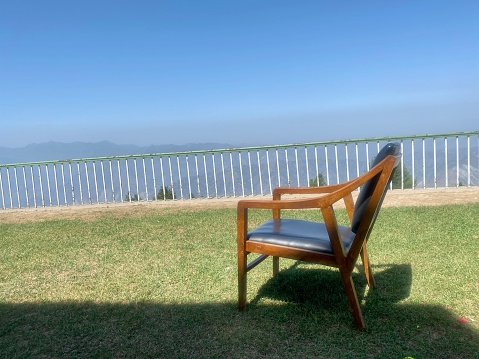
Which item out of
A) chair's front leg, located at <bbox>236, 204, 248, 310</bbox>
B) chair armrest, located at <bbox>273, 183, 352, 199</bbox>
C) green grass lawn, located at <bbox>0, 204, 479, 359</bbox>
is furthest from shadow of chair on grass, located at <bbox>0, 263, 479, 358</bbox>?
chair armrest, located at <bbox>273, 183, 352, 199</bbox>

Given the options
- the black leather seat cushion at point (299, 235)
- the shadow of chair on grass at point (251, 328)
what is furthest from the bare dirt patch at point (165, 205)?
the black leather seat cushion at point (299, 235)

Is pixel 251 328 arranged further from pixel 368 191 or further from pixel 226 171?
pixel 226 171

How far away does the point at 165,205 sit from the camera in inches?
268

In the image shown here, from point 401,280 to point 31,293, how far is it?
98.9 inches

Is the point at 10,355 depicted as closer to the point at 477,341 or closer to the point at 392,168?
the point at 392,168

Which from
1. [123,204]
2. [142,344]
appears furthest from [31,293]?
[123,204]

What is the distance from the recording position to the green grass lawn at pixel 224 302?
73.3 inches

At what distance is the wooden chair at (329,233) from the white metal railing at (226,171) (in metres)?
4.71

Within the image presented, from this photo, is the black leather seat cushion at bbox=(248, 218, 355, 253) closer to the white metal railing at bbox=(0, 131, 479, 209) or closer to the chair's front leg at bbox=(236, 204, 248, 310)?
the chair's front leg at bbox=(236, 204, 248, 310)

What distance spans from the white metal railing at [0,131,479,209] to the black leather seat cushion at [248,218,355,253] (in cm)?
461

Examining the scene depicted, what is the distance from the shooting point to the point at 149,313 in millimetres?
2266

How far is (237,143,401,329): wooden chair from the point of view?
1.94m

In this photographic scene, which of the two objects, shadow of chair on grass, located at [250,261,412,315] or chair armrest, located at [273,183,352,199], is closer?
shadow of chair on grass, located at [250,261,412,315]

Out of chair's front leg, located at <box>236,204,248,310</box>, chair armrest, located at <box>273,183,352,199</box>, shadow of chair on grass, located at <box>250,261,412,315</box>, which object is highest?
chair armrest, located at <box>273,183,352,199</box>
